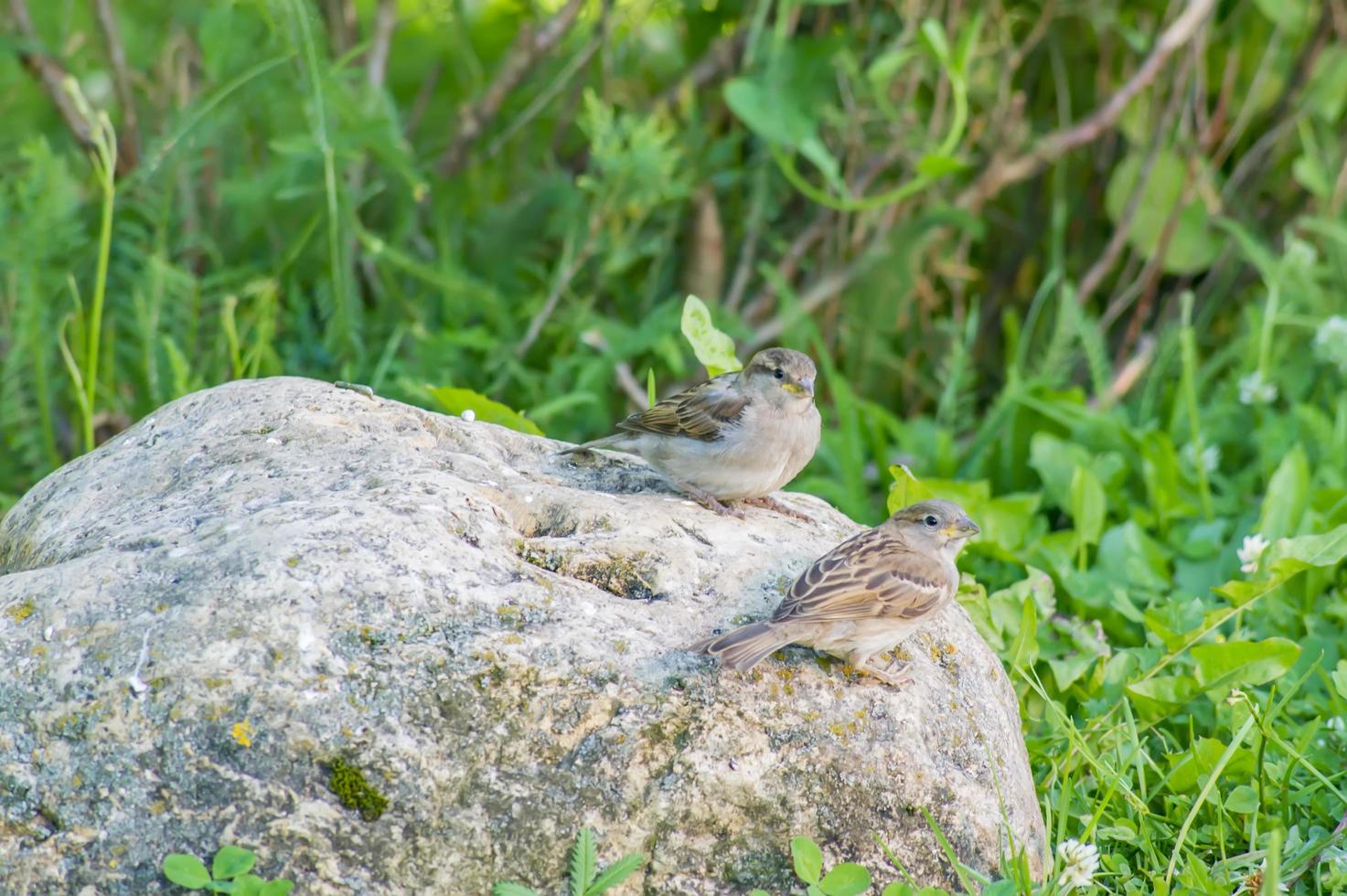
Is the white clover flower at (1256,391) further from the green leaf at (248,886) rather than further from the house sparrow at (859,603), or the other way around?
the green leaf at (248,886)

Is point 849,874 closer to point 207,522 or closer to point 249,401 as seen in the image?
point 207,522

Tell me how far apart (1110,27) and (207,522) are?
5.21m

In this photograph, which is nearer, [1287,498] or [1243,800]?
[1243,800]

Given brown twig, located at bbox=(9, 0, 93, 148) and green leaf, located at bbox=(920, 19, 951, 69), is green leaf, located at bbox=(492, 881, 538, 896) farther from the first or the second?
brown twig, located at bbox=(9, 0, 93, 148)

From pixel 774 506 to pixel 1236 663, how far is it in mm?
1372

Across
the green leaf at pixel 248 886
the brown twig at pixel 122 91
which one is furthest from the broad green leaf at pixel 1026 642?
the brown twig at pixel 122 91

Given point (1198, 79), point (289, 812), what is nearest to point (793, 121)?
point (1198, 79)

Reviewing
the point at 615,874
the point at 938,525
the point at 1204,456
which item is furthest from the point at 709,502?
the point at 1204,456

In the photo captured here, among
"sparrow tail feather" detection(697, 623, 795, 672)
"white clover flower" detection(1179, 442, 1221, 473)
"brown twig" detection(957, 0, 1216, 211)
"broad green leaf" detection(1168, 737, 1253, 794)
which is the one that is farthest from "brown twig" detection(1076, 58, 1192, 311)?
"sparrow tail feather" detection(697, 623, 795, 672)

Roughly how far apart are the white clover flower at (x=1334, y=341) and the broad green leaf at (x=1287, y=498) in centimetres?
102

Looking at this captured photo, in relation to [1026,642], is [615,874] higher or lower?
higher

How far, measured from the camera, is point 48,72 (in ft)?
19.2

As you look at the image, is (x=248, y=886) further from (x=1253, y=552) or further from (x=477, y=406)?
(x=1253, y=552)

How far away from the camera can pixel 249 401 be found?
3959mm
